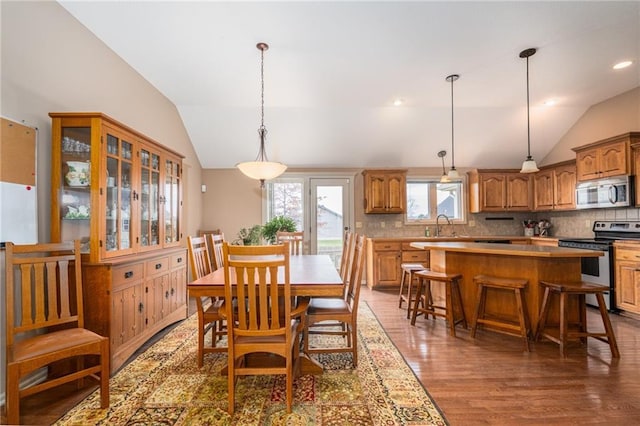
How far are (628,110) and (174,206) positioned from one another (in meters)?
6.38

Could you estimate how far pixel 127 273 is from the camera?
2.50 metres

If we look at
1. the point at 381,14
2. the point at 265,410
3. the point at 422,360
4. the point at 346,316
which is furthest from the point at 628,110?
the point at 265,410

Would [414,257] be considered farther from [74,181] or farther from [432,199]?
[74,181]

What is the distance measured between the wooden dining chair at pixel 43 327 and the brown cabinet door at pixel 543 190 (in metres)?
6.42

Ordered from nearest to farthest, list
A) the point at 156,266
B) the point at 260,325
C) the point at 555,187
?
the point at 260,325, the point at 156,266, the point at 555,187

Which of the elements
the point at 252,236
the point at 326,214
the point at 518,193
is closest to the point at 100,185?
the point at 252,236

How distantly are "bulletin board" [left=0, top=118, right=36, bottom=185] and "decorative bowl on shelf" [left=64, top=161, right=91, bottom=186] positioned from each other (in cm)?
21

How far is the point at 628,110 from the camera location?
13.5 feet

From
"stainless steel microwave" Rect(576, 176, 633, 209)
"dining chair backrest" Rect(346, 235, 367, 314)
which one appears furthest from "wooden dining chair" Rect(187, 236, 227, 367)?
"stainless steel microwave" Rect(576, 176, 633, 209)

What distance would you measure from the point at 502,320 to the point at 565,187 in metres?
3.21

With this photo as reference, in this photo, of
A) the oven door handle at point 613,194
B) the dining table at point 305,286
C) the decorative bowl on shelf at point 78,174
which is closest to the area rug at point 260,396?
the dining table at point 305,286

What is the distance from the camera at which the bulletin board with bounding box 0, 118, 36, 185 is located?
76.8 inches

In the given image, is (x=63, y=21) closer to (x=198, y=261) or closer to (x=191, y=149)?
(x=198, y=261)

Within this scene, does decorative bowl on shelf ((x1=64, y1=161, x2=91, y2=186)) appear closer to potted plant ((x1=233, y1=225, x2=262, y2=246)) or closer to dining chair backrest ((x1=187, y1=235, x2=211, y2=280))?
dining chair backrest ((x1=187, y1=235, x2=211, y2=280))
